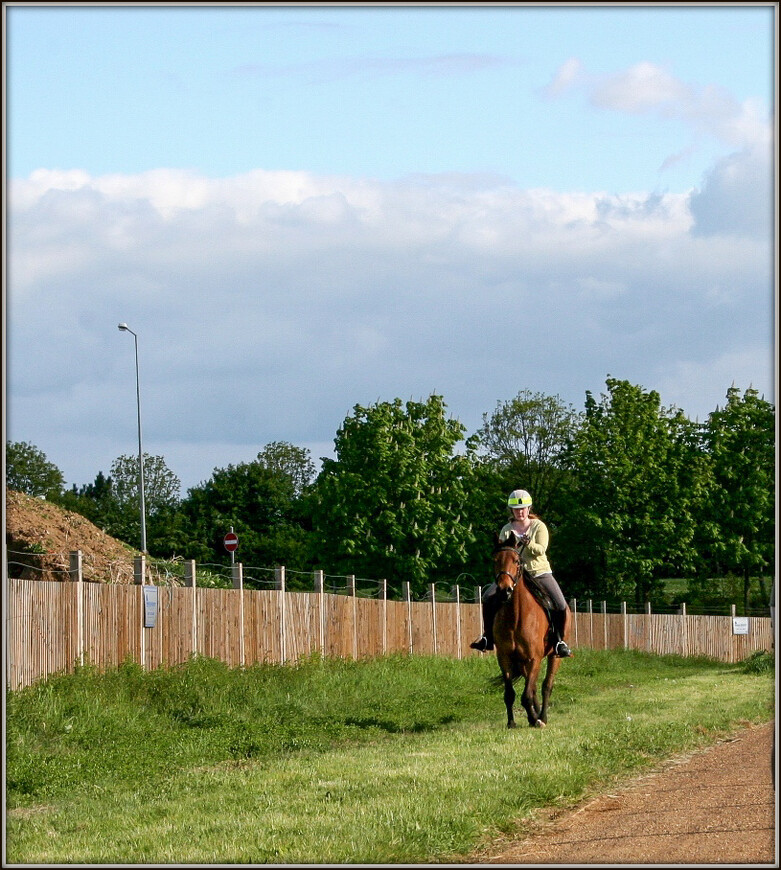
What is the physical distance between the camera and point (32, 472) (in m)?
86.8

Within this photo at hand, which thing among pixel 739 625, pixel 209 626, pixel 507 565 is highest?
pixel 507 565

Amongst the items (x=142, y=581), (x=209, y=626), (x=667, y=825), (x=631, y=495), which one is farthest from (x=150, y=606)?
(x=631, y=495)

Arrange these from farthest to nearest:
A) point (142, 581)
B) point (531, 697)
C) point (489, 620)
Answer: point (142, 581) → point (489, 620) → point (531, 697)

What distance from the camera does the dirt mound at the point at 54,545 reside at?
21359mm

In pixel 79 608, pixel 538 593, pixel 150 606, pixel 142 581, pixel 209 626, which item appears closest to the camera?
pixel 79 608

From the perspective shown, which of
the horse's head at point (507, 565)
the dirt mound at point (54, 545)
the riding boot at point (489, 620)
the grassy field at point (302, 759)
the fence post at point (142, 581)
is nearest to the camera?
the grassy field at point (302, 759)

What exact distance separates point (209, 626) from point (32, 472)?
70613 mm

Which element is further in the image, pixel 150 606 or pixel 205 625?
pixel 205 625

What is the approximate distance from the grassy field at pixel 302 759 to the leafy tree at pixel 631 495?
3189 centimetres

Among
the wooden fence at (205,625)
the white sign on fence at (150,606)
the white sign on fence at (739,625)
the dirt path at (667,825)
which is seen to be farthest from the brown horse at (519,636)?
the white sign on fence at (739,625)

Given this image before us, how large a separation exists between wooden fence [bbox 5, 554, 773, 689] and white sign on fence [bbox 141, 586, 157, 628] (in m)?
0.01

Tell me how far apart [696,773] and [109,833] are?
5.27 metres

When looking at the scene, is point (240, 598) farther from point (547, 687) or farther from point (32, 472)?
point (32, 472)

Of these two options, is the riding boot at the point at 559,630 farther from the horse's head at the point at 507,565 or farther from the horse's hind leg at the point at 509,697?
the horse's head at the point at 507,565
